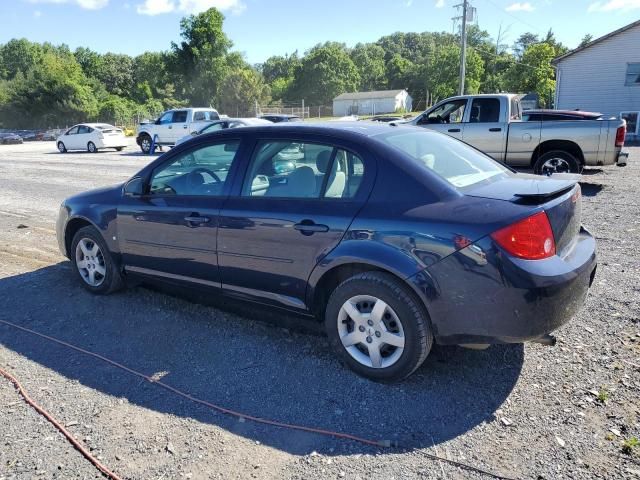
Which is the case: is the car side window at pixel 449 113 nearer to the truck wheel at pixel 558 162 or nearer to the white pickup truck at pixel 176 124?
the truck wheel at pixel 558 162

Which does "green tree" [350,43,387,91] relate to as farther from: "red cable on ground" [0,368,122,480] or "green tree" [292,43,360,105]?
"red cable on ground" [0,368,122,480]

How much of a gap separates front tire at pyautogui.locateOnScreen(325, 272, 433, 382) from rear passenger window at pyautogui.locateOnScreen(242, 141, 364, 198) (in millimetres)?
640

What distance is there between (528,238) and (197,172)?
105 inches

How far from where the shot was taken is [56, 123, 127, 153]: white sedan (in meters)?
25.1

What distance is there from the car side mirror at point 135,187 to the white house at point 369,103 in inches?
3275

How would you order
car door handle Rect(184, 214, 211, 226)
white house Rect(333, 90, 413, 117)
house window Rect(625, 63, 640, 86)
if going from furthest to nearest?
1. white house Rect(333, 90, 413, 117)
2. house window Rect(625, 63, 640, 86)
3. car door handle Rect(184, 214, 211, 226)

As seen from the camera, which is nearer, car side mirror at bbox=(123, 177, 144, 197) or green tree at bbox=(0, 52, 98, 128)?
car side mirror at bbox=(123, 177, 144, 197)

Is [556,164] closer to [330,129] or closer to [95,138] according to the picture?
[330,129]

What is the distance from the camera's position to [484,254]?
9.49ft

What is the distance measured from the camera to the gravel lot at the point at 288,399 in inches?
105

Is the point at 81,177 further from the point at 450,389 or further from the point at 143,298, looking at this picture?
the point at 450,389

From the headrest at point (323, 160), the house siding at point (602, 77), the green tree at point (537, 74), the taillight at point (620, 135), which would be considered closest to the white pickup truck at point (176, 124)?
the taillight at point (620, 135)

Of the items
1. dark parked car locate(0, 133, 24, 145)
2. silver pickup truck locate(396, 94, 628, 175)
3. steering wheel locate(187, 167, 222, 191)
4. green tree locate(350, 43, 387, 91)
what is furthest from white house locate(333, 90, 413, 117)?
steering wheel locate(187, 167, 222, 191)

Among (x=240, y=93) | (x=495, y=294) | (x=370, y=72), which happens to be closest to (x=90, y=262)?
(x=495, y=294)
